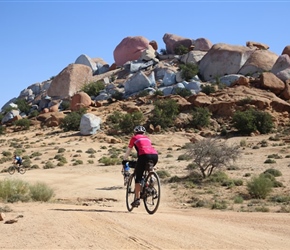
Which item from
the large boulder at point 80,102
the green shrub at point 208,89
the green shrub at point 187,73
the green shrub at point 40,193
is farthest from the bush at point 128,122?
the green shrub at point 40,193

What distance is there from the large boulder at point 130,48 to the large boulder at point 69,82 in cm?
902

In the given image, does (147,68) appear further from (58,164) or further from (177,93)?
(58,164)

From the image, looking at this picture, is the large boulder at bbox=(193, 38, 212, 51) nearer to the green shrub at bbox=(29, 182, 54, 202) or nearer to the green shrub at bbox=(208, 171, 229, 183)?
the green shrub at bbox=(208, 171, 229, 183)

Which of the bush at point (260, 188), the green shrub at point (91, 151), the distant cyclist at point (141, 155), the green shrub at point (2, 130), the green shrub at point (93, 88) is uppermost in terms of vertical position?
the green shrub at point (93, 88)

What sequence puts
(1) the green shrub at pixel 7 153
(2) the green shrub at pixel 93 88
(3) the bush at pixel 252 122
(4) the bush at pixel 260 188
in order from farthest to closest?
(2) the green shrub at pixel 93 88 < (3) the bush at pixel 252 122 < (1) the green shrub at pixel 7 153 < (4) the bush at pixel 260 188

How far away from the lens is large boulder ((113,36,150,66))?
7288 centimetres

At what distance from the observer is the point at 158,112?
4338 cm

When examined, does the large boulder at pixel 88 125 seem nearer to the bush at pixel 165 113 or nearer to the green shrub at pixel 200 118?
the bush at pixel 165 113

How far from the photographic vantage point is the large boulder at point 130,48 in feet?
239

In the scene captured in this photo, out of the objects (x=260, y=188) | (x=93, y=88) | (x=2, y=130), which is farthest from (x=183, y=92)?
(x=260, y=188)

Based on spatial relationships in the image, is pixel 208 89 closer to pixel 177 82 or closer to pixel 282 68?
pixel 177 82

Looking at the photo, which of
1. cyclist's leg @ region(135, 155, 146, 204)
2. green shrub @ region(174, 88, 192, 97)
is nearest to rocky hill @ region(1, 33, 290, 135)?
green shrub @ region(174, 88, 192, 97)

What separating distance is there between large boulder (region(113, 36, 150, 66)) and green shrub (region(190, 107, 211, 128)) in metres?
31.4

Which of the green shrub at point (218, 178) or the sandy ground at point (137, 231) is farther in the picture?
the green shrub at point (218, 178)
